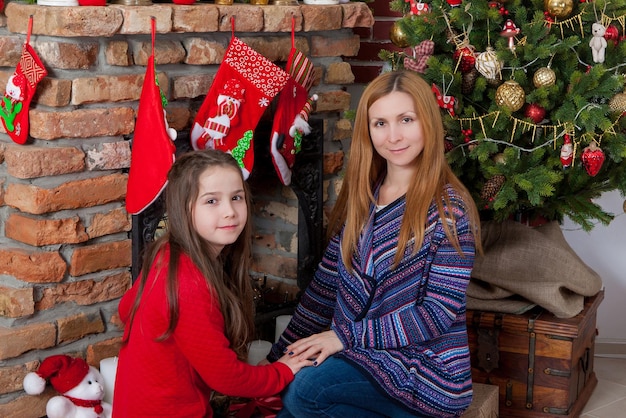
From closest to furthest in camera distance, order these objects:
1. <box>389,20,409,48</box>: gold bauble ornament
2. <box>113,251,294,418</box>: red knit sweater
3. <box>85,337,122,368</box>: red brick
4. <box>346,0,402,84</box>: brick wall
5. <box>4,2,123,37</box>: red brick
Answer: <box>113,251,294,418</box>: red knit sweater
<box>4,2,123,37</box>: red brick
<box>85,337,122,368</box>: red brick
<box>389,20,409,48</box>: gold bauble ornament
<box>346,0,402,84</box>: brick wall

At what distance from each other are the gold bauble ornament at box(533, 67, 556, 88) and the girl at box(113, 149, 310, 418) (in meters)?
0.95

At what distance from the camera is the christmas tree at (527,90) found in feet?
8.30

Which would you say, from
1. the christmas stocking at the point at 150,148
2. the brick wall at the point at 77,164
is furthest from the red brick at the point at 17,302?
the christmas stocking at the point at 150,148

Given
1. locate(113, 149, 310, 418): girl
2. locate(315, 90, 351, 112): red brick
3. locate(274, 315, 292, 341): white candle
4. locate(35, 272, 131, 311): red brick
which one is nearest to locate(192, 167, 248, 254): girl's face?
locate(113, 149, 310, 418): girl

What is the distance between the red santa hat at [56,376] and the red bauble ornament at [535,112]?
1.43 meters

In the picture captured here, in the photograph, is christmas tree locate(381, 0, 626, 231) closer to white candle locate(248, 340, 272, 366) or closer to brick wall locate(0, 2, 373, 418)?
brick wall locate(0, 2, 373, 418)

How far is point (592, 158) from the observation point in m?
2.52

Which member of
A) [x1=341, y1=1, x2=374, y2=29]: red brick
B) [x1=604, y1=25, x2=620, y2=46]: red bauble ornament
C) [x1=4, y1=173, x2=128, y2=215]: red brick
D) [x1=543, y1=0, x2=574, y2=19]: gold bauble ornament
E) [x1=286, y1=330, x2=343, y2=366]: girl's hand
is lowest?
[x1=286, y1=330, x2=343, y2=366]: girl's hand

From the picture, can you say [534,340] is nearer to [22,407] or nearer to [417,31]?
[417,31]

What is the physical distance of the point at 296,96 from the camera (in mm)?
2602

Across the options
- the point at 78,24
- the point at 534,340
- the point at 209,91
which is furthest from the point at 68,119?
the point at 534,340

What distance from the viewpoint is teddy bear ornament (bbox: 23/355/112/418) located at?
2.22 m

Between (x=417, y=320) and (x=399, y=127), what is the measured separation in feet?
1.59

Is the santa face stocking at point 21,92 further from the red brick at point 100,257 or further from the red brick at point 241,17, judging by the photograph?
the red brick at point 241,17
